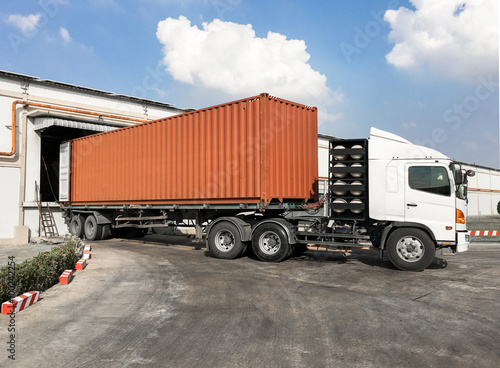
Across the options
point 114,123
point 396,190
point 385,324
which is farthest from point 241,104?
point 114,123

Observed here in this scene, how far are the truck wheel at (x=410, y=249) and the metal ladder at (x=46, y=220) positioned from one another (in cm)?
1520

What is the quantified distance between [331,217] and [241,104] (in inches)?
155

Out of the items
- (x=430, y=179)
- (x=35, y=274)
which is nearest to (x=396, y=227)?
(x=430, y=179)

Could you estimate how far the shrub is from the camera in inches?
229

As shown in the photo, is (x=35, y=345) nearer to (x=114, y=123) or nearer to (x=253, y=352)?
(x=253, y=352)

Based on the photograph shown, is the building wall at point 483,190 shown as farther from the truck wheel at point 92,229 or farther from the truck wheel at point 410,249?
the truck wheel at point 92,229

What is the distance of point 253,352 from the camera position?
12.9 feet

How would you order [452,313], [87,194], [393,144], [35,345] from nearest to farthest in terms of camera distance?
[35,345] → [452,313] → [393,144] → [87,194]

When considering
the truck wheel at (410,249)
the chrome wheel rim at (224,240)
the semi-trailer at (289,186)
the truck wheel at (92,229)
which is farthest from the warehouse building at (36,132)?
the truck wheel at (410,249)

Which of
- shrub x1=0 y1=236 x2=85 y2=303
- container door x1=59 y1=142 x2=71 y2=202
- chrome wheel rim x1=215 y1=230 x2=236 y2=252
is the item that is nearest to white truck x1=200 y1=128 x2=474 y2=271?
chrome wheel rim x1=215 y1=230 x2=236 y2=252

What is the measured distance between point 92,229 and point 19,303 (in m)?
11.0

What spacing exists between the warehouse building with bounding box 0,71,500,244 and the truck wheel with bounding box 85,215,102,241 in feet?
7.81

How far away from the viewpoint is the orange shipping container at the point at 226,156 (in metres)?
9.64

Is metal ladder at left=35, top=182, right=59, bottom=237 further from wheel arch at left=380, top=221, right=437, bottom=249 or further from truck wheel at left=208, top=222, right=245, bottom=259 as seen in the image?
wheel arch at left=380, top=221, right=437, bottom=249
